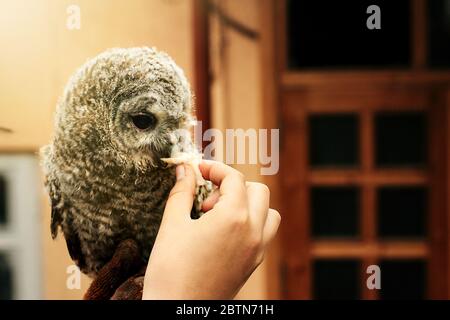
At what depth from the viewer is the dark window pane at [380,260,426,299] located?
2.60 ft

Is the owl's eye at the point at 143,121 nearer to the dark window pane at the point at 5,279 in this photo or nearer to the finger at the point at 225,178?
the finger at the point at 225,178

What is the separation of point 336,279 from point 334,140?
10.0 inches

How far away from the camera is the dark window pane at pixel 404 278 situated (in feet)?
2.60

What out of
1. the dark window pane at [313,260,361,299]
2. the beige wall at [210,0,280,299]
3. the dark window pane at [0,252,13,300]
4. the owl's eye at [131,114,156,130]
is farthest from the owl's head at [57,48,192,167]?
the dark window pane at [313,260,361,299]

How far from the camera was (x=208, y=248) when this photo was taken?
41cm

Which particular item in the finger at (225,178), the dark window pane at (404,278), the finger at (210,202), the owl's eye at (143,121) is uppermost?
the owl's eye at (143,121)

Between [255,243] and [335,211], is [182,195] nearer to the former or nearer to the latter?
[255,243]

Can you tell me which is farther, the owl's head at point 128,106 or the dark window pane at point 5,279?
the dark window pane at point 5,279

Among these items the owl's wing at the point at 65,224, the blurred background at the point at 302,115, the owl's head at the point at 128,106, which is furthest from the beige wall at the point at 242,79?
the owl's wing at the point at 65,224

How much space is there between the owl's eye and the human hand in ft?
0.31

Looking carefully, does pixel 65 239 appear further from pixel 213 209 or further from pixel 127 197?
pixel 213 209

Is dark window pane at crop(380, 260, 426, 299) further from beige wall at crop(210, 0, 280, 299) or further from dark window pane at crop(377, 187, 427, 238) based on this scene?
beige wall at crop(210, 0, 280, 299)

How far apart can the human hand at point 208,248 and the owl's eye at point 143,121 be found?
0.31ft
